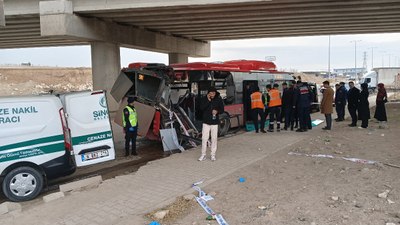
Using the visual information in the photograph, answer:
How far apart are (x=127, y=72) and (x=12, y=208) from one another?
5.50 meters

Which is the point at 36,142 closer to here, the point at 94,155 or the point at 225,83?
the point at 94,155

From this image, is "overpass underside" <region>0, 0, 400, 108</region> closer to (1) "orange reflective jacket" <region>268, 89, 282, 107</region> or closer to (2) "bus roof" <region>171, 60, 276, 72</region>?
(2) "bus roof" <region>171, 60, 276, 72</region>

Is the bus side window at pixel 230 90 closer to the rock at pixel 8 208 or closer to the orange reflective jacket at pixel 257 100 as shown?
the orange reflective jacket at pixel 257 100

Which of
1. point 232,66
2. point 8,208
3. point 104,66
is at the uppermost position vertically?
point 104,66

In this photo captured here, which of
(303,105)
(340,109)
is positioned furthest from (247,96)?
(340,109)

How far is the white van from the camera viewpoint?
6012 millimetres

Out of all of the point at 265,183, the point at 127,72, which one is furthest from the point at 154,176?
the point at 127,72

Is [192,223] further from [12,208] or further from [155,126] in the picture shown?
[155,126]

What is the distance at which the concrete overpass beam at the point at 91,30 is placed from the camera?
719 inches

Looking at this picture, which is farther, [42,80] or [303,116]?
[42,80]

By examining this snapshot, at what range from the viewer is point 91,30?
66.7 feet

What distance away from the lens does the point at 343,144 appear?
9.62 meters

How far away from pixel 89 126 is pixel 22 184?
1628 mm

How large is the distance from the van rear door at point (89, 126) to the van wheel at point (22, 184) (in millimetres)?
847
